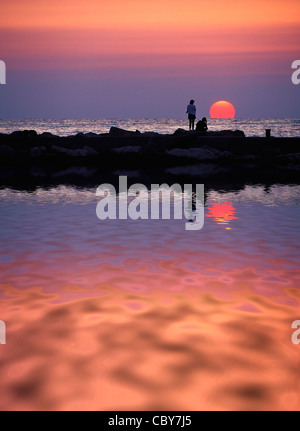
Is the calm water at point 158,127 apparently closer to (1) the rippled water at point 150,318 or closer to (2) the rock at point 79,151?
(2) the rock at point 79,151

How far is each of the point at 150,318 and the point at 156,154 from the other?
23.9 m

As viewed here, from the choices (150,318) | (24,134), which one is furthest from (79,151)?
(150,318)

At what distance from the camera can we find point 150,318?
17.5 ft

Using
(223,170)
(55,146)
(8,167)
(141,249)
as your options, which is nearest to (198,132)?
(223,170)

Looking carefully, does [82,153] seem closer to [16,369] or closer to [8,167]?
[8,167]

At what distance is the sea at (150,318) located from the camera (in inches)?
153

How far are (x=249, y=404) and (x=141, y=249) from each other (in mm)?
4991

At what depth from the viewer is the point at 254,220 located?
1141 cm

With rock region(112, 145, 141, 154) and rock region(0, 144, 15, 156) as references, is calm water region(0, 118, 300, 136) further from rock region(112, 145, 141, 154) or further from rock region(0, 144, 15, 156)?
rock region(0, 144, 15, 156)

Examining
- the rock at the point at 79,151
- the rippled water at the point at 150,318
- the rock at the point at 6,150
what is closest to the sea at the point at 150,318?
the rippled water at the point at 150,318

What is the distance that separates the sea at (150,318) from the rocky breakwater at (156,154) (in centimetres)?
1746

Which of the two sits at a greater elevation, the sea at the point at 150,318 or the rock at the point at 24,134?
the rock at the point at 24,134

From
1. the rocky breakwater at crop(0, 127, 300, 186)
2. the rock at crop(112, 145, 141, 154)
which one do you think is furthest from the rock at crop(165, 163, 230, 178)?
the rock at crop(112, 145, 141, 154)

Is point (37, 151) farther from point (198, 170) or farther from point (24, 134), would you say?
point (198, 170)
